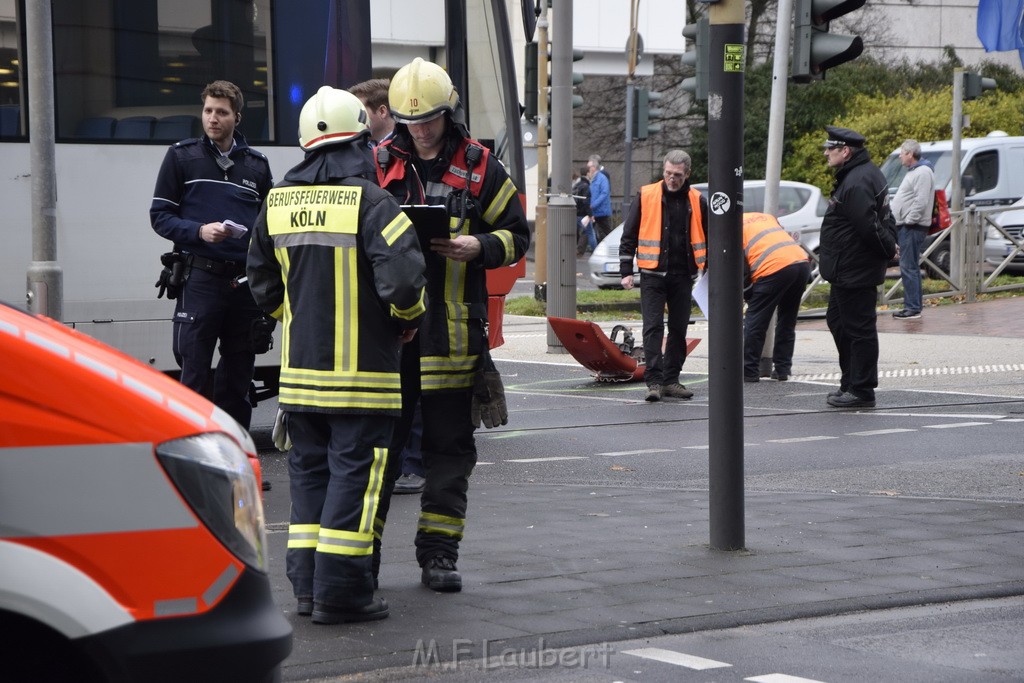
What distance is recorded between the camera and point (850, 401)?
11.4 meters

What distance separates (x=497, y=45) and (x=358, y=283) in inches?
254

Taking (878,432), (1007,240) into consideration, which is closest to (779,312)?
(878,432)

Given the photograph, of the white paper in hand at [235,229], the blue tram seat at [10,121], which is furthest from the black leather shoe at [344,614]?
the blue tram seat at [10,121]

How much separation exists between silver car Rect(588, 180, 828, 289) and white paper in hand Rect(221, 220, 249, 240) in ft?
51.5

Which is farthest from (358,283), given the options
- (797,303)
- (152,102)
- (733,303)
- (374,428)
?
(797,303)

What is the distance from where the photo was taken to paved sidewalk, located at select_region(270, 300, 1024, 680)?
5.00 metres

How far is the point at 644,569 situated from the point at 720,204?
5.00ft

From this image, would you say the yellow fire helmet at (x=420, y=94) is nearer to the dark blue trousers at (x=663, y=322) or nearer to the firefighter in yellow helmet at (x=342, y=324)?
the firefighter in yellow helmet at (x=342, y=324)

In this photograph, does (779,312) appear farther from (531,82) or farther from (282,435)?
(282,435)

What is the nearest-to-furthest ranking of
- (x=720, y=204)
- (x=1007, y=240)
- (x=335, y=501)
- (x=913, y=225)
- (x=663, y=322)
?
(x=335, y=501) → (x=720, y=204) → (x=663, y=322) → (x=913, y=225) → (x=1007, y=240)

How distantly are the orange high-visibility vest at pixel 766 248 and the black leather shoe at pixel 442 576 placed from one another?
7.54 meters

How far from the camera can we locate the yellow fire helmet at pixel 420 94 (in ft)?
18.1

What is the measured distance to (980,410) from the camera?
11359mm

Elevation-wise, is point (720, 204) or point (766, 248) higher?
point (720, 204)
